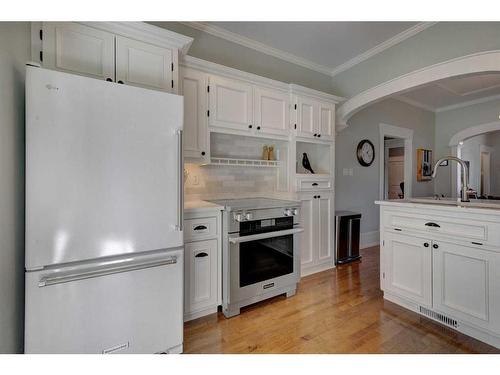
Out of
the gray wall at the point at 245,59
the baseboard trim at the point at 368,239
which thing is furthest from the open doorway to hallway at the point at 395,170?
the gray wall at the point at 245,59

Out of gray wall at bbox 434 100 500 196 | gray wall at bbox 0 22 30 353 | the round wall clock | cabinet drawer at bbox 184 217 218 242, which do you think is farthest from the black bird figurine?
gray wall at bbox 434 100 500 196

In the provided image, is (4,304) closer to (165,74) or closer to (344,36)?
(165,74)

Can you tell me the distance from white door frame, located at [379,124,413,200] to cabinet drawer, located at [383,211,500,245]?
248cm

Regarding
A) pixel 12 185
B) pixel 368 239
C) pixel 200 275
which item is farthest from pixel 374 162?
pixel 12 185

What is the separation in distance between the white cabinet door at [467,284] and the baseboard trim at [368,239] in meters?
2.29

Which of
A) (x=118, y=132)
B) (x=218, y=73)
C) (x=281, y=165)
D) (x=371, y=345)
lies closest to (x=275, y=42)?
(x=218, y=73)

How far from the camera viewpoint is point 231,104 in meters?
2.41

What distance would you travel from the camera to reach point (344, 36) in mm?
2750

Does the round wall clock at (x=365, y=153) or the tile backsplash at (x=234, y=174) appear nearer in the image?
the tile backsplash at (x=234, y=174)

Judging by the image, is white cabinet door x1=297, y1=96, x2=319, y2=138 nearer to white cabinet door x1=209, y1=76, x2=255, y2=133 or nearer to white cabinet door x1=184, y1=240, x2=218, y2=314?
white cabinet door x1=209, y1=76, x2=255, y2=133

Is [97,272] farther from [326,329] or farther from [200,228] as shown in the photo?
[326,329]

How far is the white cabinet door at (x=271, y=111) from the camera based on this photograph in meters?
2.58

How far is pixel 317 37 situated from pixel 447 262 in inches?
101

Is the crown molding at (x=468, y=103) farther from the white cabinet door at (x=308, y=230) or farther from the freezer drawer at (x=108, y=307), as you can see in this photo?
the freezer drawer at (x=108, y=307)
